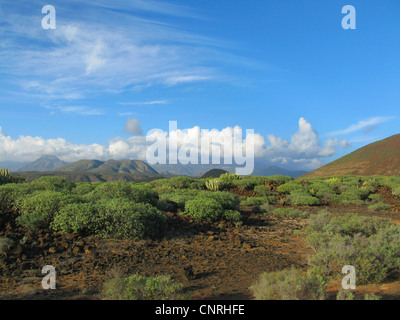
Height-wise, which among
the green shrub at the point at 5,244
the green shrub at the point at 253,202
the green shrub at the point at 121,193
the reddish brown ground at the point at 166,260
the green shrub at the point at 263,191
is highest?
the green shrub at the point at 121,193

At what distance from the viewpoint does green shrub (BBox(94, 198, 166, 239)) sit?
766 centimetres

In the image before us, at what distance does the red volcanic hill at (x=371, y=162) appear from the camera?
4672cm

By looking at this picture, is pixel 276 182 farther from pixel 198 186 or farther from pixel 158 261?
pixel 158 261

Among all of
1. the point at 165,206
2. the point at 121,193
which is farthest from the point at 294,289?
the point at 121,193

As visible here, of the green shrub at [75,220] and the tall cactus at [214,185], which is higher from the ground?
the tall cactus at [214,185]

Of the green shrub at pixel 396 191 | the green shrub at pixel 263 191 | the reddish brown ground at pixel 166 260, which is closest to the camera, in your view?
the reddish brown ground at pixel 166 260

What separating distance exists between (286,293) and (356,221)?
5.55 m

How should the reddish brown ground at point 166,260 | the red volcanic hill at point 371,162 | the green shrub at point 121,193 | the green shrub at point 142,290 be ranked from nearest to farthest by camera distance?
the green shrub at point 142,290 < the reddish brown ground at point 166,260 < the green shrub at point 121,193 < the red volcanic hill at point 371,162

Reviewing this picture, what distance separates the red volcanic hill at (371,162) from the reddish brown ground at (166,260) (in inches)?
1740

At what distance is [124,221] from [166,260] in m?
1.86

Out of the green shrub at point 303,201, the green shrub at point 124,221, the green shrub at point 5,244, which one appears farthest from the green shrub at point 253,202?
the green shrub at point 5,244

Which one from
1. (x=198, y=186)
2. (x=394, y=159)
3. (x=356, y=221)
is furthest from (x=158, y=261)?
(x=394, y=159)

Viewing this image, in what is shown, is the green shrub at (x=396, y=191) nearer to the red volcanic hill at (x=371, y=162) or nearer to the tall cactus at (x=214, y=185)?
the tall cactus at (x=214, y=185)

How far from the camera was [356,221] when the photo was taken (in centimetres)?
855
